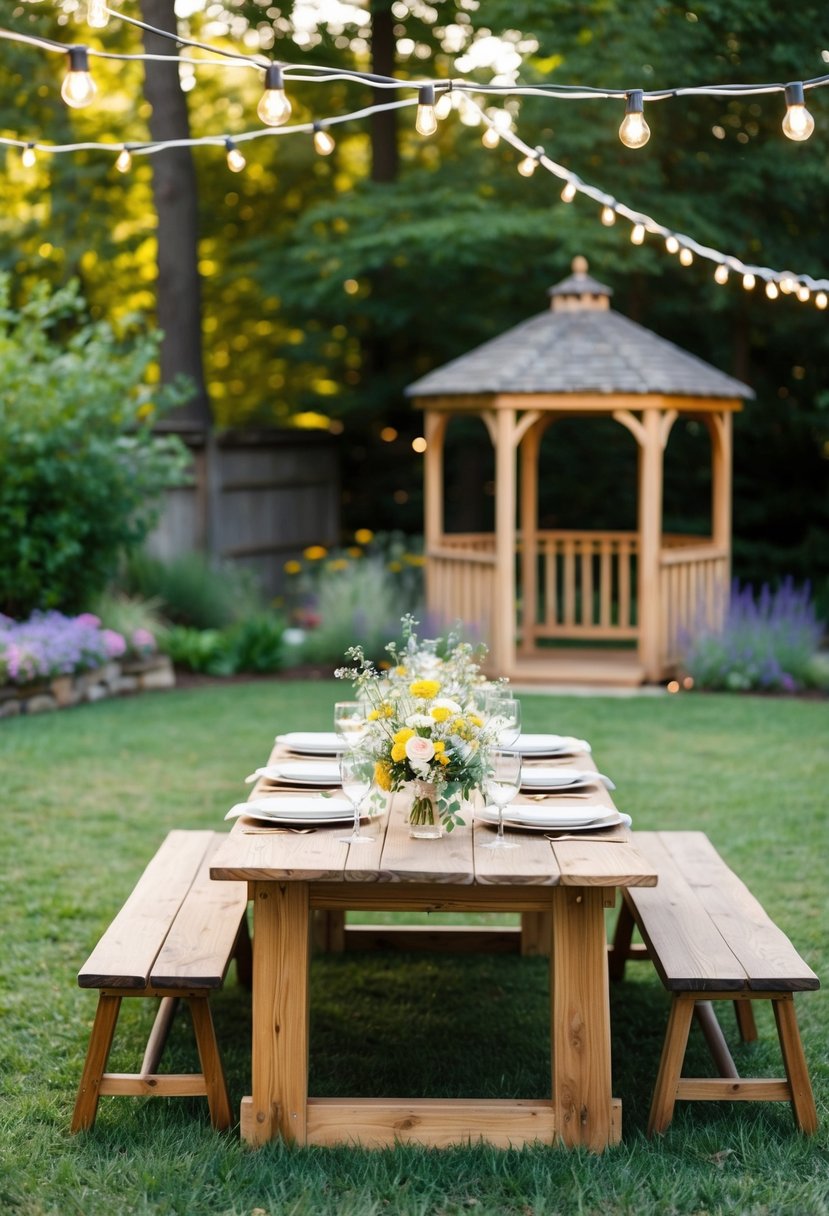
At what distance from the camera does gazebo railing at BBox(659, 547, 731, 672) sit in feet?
35.6

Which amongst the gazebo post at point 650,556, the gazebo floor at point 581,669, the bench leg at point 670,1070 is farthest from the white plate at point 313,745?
the gazebo post at point 650,556

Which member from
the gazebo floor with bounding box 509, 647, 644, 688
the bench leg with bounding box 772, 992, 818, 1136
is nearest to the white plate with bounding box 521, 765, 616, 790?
the bench leg with bounding box 772, 992, 818, 1136

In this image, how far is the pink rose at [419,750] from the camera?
3.50 m

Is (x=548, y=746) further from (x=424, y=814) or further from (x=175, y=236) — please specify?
(x=175, y=236)

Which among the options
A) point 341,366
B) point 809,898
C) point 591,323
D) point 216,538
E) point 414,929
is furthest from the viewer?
point 341,366

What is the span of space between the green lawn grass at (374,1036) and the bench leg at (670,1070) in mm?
59

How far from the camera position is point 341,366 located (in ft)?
53.1

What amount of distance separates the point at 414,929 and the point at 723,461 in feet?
23.3

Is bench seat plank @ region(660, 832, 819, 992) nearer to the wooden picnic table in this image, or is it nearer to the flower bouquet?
the wooden picnic table

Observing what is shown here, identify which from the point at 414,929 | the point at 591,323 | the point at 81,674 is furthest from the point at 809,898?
the point at 591,323

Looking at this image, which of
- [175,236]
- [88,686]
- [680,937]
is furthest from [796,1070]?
[175,236]

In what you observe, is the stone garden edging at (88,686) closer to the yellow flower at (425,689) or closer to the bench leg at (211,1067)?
the bench leg at (211,1067)

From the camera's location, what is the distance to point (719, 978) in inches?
142

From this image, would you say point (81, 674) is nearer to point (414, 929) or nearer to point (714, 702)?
point (714, 702)
